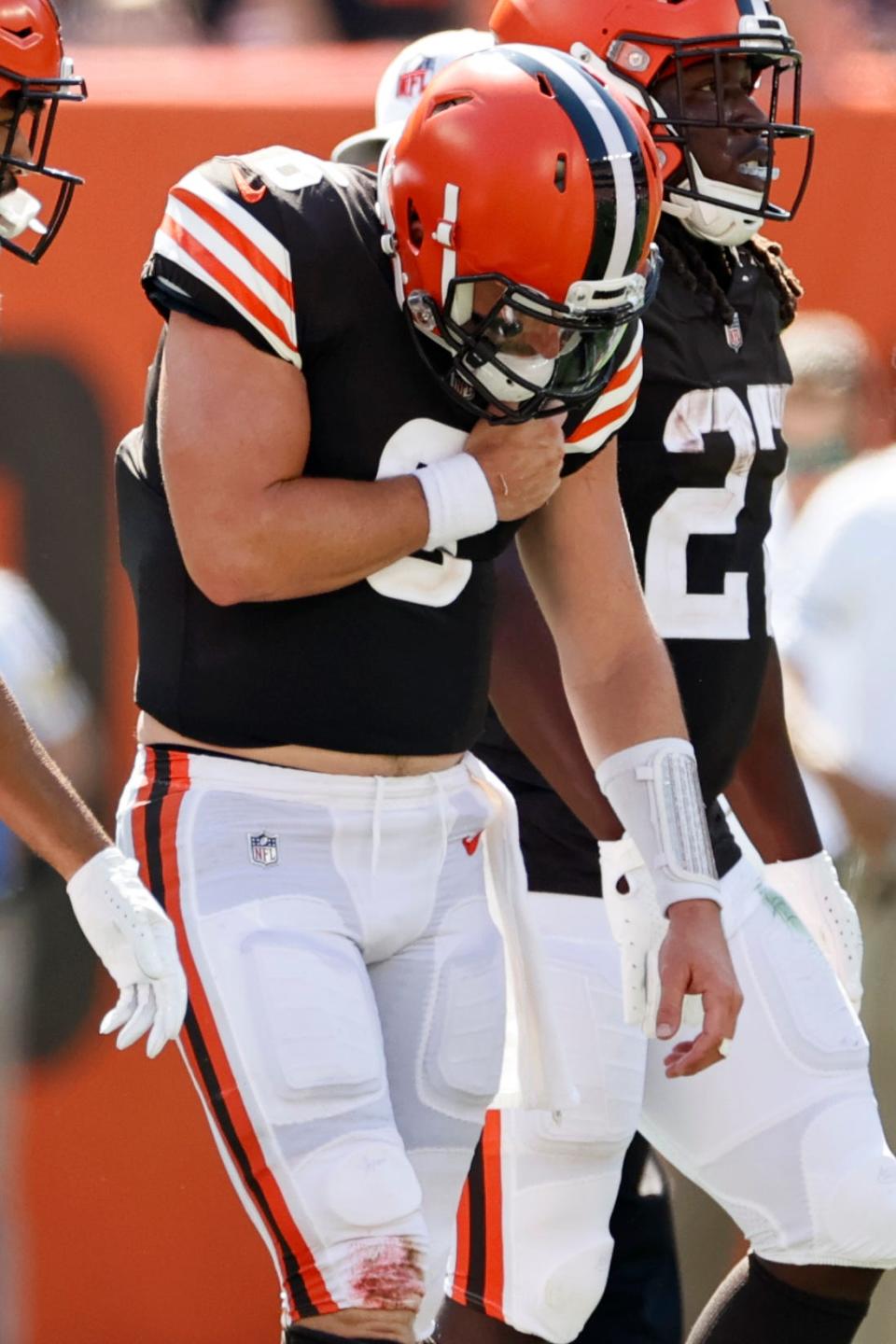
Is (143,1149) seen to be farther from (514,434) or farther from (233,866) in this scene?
(514,434)

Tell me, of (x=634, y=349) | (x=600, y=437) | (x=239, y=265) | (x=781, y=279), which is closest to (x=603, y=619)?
(x=600, y=437)

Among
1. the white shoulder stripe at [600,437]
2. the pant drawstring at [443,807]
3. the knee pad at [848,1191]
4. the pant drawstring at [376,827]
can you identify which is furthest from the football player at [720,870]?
the pant drawstring at [376,827]

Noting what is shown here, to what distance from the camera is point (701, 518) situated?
10.1 feet

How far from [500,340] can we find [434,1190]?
0.95 meters

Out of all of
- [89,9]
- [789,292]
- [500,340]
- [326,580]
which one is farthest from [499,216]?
[89,9]

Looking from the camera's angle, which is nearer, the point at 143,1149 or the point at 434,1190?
the point at 434,1190

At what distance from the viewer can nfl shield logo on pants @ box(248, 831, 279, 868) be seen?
238 centimetres

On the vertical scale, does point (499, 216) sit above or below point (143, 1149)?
above

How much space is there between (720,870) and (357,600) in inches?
34.6

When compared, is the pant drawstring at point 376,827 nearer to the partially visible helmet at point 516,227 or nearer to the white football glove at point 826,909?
the partially visible helmet at point 516,227

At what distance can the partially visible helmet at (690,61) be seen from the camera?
3061 millimetres

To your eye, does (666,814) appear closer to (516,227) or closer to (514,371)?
(514,371)

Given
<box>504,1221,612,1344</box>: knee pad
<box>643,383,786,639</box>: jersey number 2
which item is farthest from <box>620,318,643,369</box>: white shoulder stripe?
<box>504,1221,612,1344</box>: knee pad

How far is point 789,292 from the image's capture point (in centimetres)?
326
